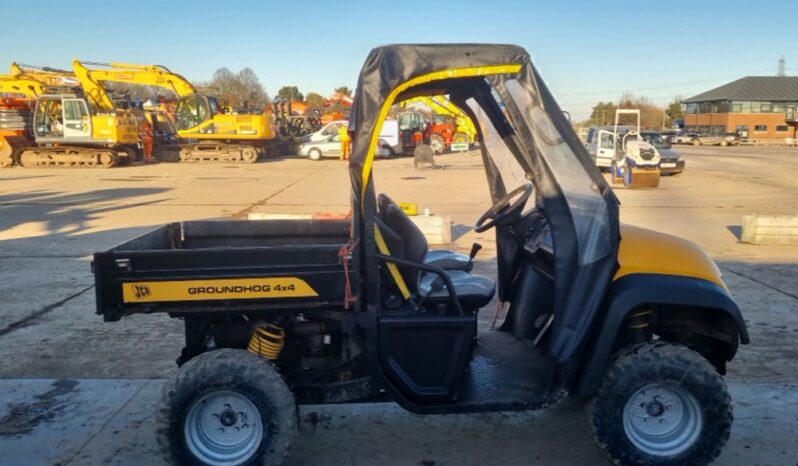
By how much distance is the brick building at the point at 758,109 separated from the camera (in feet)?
254

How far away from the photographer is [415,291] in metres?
3.76

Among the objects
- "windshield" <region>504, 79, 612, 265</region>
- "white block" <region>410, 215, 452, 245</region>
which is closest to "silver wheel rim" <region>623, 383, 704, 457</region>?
"windshield" <region>504, 79, 612, 265</region>

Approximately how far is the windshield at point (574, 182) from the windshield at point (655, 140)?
24.0 metres

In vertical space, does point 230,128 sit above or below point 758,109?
below

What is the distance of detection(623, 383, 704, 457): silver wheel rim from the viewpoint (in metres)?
3.62

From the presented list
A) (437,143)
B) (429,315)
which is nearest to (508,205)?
(429,315)

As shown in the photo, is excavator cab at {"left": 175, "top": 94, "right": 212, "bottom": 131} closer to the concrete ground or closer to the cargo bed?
the concrete ground

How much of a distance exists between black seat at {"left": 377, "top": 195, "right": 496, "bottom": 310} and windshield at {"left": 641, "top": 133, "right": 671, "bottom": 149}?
2372cm

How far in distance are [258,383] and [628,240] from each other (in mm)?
2120

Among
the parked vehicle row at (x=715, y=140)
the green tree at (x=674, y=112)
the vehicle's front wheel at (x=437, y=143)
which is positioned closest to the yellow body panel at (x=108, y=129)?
the vehicle's front wheel at (x=437, y=143)

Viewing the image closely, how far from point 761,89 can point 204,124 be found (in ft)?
238

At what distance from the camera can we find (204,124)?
29.2 meters

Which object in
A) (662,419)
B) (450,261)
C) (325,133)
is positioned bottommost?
(662,419)

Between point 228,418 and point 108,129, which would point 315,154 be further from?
point 228,418
